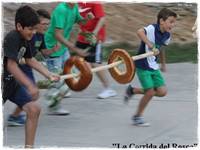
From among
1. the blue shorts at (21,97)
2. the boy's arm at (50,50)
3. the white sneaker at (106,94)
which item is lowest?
the white sneaker at (106,94)

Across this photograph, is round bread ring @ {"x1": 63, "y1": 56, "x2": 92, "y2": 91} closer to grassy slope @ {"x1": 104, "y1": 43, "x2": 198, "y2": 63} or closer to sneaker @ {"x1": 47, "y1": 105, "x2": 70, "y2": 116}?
sneaker @ {"x1": 47, "y1": 105, "x2": 70, "y2": 116}

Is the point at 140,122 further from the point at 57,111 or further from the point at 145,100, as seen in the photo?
the point at 57,111

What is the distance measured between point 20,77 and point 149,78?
1612 mm

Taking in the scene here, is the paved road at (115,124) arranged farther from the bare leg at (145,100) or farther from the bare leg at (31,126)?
the bare leg at (31,126)

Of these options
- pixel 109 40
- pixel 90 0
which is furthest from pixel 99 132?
pixel 109 40

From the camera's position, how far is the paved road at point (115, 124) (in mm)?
5898

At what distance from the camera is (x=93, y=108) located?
7.07 metres

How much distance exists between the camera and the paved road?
590 centimetres

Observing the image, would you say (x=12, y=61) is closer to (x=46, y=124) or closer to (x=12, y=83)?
(x=12, y=83)

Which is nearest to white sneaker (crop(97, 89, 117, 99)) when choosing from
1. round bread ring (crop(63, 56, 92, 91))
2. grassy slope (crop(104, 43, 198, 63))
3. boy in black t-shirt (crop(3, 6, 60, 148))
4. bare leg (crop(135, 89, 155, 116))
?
bare leg (crop(135, 89, 155, 116))

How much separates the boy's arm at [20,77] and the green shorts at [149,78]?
1.41 meters

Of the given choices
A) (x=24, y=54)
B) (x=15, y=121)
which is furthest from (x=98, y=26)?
(x=24, y=54)

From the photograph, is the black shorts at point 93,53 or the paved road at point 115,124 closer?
the paved road at point 115,124

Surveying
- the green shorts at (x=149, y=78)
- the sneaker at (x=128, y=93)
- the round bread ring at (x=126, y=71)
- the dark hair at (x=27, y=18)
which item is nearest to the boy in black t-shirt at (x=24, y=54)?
the dark hair at (x=27, y=18)
